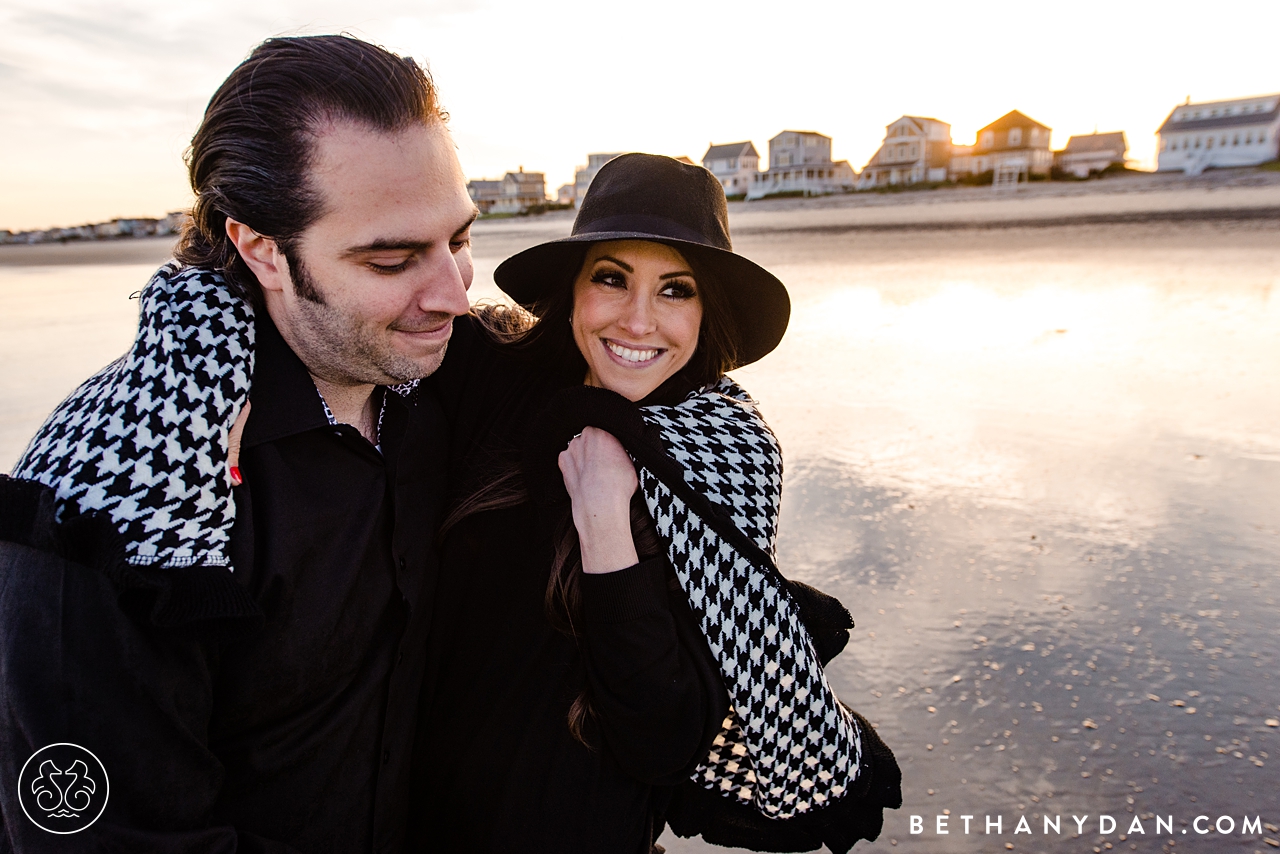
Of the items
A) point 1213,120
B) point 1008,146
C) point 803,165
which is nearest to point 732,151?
point 803,165

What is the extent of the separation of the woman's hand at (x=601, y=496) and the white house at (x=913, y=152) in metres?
65.2

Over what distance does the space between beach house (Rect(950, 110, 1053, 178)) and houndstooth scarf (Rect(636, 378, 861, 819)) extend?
6804 cm

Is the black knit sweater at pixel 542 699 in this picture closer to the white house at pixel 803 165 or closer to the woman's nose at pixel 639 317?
the woman's nose at pixel 639 317

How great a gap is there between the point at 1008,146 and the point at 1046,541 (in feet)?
229

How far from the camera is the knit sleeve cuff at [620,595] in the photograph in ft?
5.55

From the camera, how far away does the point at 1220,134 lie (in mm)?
55656

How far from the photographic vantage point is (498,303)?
2.73 metres

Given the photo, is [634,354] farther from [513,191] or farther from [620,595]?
[513,191]

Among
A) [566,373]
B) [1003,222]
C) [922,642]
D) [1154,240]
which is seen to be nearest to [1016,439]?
[922,642]

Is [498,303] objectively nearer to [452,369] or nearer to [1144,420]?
[452,369]

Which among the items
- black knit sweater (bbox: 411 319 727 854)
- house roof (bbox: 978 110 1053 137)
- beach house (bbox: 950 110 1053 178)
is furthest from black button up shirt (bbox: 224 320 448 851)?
house roof (bbox: 978 110 1053 137)

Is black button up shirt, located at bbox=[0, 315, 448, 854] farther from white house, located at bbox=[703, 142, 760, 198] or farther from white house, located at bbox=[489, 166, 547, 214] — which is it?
white house, located at bbox=[489, 166, 547, 214]

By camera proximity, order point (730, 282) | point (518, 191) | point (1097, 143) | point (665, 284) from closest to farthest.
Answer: point (665, 284) → point (730, 282) → point (1097, 143) → point (518, 191)

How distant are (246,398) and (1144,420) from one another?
20.5 feet
